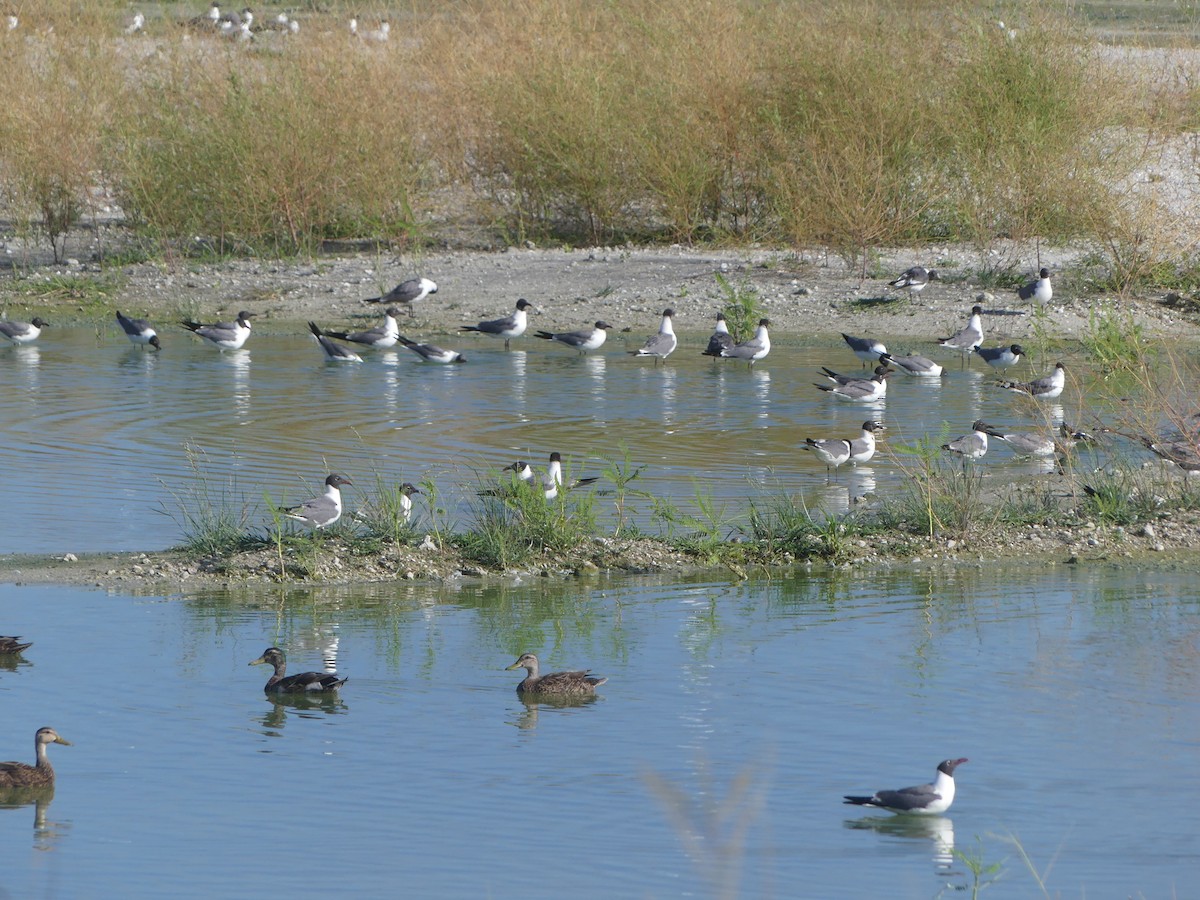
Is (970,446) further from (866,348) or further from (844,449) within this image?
(866,348)

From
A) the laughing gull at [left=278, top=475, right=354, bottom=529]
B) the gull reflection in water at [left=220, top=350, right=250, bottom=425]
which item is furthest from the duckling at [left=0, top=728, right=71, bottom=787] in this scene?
the gull reflection in water at [left=220, top=350, right=250, bottom=425]

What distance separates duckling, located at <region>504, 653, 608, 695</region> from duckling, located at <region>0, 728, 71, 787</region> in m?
2.26

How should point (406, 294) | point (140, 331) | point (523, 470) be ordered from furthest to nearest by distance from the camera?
point (406, 294), point (140, 331), point (523, 470)

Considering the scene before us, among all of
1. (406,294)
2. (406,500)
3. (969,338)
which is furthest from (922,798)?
(406,294)

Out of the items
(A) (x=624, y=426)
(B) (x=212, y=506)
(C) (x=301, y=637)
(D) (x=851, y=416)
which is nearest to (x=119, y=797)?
(C) (x=301, y=637)

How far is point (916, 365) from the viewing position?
1836 centimetres

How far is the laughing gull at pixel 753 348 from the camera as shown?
1922 cm

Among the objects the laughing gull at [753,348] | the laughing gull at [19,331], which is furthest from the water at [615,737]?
the laughing gull at [19,331]

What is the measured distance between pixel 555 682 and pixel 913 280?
13.9m

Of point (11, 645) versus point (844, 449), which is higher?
point (844, 449)

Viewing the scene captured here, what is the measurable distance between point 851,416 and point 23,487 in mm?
7366

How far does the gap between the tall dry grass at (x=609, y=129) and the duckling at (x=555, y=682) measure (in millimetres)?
14509

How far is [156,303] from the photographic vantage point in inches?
914

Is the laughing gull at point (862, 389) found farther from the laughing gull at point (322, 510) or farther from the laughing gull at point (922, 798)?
the laughing gull at point (922, 798)
